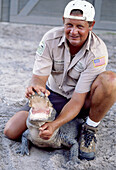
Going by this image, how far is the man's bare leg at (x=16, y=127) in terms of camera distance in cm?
311

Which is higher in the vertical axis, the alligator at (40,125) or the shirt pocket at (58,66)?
the shirt pocket at (58,66)

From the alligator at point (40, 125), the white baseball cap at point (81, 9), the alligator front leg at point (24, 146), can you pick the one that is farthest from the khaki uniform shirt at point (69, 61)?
the alligator front leg at point (24, 146)

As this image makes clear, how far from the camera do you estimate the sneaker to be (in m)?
2.93

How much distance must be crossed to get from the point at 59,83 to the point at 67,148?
2.35ft

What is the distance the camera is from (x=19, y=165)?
2.71 meters

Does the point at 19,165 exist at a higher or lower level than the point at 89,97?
lower

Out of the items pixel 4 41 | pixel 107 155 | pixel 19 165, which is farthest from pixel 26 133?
pixel 4 41

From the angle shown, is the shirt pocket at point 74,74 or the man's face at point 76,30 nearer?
the man's face at point 76,30

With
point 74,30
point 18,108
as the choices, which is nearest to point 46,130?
point 74,30

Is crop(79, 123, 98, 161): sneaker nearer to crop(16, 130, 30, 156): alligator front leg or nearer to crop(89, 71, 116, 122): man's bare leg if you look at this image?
crop(89, 71, 116, 122): man's bare leg

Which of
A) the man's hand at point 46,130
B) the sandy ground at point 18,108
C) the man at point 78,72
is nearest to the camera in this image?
the man's hand at point 46,130

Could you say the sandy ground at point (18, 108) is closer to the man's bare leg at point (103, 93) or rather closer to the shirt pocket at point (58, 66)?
the man's bare leg at point (103, 93)

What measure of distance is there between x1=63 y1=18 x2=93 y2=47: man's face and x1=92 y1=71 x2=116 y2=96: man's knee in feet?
1.40

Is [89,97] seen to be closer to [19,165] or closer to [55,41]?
[55,41]
